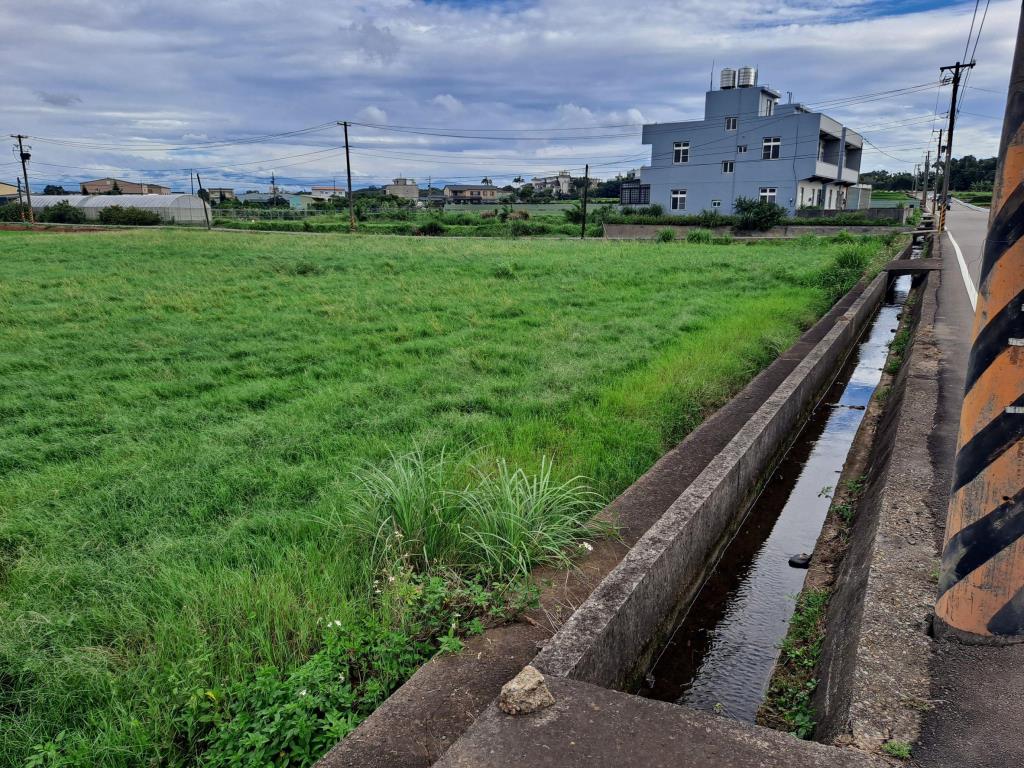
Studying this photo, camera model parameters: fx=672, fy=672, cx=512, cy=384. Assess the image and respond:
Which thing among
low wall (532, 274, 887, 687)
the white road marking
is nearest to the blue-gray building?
the white road marking

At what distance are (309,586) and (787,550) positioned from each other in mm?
3046

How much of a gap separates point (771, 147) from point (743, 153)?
1.52 m

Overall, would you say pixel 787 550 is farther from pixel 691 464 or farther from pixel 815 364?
pixel 815 364

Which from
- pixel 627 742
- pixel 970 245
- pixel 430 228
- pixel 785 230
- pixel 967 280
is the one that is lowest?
pixel 627 742

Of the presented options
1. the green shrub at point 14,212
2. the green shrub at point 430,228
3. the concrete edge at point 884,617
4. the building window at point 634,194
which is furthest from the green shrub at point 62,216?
the concrete edge at point 884,617

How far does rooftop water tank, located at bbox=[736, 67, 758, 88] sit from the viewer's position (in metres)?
39.6

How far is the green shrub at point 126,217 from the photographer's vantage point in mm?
47375

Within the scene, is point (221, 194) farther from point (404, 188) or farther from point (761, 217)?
point (761, 217)

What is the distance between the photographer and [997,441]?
7.25 ft

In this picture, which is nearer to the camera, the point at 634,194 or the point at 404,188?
the point at 634,194

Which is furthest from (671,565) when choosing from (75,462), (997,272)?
(75,462)

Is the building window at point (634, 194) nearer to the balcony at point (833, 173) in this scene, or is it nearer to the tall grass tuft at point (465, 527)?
the balcony at point (833, 173)

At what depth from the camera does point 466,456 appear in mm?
4344

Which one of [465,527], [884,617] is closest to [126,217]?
[465,527]
